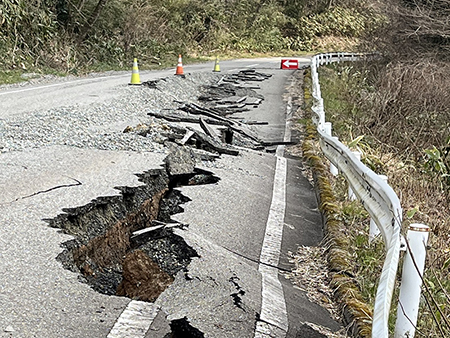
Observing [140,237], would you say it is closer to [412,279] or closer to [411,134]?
[412,279]

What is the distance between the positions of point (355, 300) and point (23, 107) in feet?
27.2

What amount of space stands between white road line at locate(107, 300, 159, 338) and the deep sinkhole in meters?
0.32

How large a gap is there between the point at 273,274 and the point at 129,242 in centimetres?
128

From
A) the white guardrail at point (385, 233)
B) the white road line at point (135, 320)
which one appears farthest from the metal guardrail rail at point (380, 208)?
the white road line at point (135, 320)

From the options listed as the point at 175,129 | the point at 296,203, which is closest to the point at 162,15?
the point at 175,129

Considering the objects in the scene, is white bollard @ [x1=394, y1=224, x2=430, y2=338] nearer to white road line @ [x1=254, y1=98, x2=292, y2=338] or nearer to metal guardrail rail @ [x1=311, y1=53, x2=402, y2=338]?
metal guardrail rail @ [x1=311, y1=53, x2=402, y2=338]

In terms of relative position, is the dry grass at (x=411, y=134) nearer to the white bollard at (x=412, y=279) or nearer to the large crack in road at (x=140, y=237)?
the white bollard at (x=412, y=279)

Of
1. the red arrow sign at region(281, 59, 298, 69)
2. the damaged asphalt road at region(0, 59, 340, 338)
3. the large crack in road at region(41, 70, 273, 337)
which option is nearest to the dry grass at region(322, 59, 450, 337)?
the damaged asphalt road at region(0, 59, 340, 338)

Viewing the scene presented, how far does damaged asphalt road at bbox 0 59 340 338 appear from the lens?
329cm

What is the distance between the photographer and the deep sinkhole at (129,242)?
4012mm

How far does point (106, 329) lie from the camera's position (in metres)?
3.11

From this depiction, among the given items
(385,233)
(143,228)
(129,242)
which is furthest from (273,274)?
(143,228)

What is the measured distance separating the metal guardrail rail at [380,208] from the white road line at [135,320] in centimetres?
129

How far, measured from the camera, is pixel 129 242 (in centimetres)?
477
